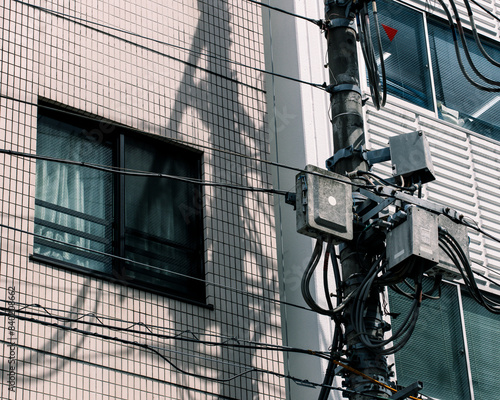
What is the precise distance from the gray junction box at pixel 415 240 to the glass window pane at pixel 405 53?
5.84 meters

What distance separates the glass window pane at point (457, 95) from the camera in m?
15.9

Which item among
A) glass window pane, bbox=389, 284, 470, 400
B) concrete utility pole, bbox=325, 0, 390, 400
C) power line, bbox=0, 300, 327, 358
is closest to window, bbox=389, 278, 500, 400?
glass window pane, bbox=389, 284, 470, 400

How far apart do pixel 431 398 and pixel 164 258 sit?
12.8 ft

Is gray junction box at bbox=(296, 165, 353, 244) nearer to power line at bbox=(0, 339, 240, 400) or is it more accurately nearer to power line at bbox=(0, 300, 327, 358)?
power line at bbox=(0, 300, 327, 358)

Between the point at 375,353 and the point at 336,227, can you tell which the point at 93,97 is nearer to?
the point at 336,227

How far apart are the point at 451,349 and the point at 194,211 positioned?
409 cm

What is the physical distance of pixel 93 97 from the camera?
36.8ft

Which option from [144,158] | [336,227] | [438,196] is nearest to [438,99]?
[438,196]

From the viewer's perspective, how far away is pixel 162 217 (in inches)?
452

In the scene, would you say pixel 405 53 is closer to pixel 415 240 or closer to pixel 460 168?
pixel 460 168

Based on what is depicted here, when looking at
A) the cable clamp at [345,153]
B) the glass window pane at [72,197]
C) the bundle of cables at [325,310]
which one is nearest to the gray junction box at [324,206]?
the bundle of cables at [325,310]

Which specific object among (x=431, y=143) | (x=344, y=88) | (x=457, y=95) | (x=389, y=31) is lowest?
(x=344, y=88)

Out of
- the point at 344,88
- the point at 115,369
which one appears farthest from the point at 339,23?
the point at 115,369

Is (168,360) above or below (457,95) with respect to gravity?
below
